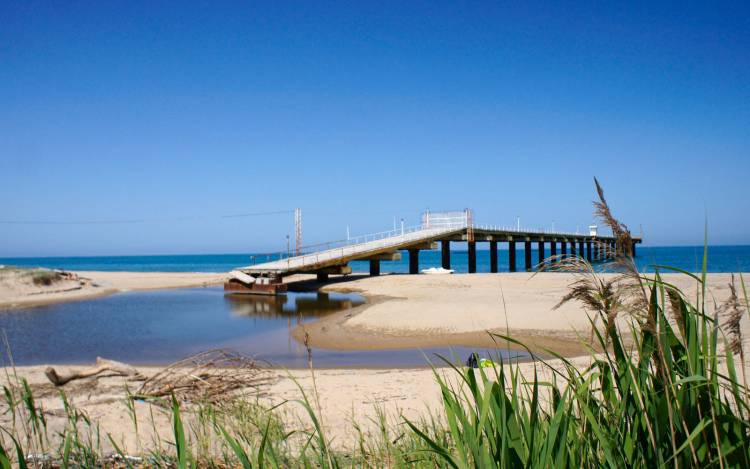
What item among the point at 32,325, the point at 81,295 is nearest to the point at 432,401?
the point at 32,325

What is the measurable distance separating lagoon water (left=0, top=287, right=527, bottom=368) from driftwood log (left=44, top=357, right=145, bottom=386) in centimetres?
209

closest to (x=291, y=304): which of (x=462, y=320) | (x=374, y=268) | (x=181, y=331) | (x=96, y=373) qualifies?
(x=181, y=331)

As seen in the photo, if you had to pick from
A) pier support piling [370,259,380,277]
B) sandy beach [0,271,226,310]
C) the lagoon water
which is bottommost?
the lagoon water

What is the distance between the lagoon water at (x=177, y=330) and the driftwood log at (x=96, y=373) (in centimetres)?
209

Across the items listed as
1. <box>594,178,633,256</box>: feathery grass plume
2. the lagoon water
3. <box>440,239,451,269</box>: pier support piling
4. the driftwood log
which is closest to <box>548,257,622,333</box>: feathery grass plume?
<box>594,178,633,256</box>: feathery grass plume

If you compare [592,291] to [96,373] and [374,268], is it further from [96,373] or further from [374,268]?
[374,268]

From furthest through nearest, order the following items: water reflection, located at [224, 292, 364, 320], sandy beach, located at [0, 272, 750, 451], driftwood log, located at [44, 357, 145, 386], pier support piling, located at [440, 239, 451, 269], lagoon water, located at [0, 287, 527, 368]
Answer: pier support piling, located at [440, 239, 451, 269], water reflection, located at [224, 292, 364, 320], lagoon water, located at [0, 287, 527, 368], driftwood log, located at [44, 357, 145, 386], sandy beach, located at [0, 272, 750, 451]

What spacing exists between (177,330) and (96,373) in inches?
266

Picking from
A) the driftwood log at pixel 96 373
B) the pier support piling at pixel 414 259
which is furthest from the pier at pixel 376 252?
the driftwood log at pixel 96 373

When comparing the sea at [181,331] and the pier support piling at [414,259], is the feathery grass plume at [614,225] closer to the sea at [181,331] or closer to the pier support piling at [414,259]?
the sea at [181,331]

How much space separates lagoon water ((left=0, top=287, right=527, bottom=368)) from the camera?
11422mm

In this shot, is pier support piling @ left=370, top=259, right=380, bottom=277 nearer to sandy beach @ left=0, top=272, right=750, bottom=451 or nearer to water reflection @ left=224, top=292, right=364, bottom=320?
sandy beach @ left=0, top=272, right=750, bottom=451

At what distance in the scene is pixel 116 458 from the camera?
356 centimetres

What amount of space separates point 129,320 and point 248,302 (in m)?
5.91
